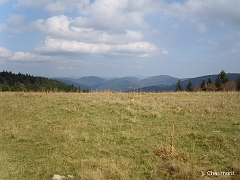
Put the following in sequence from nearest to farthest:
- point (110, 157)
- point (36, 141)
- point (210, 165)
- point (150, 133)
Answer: point (210, 165) → point (110, 157) → point (36, 141) → point (150, 133)

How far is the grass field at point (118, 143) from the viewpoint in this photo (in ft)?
15.3

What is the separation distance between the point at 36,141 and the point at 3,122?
3.27m

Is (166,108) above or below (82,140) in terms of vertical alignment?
above

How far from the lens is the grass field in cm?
468

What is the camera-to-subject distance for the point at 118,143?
6516 mm

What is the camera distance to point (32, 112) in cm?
1060

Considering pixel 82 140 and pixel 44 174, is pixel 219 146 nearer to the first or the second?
pixel 82 140

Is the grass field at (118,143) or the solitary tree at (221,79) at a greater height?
the solitary tree at (221,79)

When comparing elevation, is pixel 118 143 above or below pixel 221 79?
below

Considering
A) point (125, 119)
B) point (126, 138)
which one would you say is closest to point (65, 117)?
point (125, 119)

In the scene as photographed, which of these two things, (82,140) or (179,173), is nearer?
(179,173)

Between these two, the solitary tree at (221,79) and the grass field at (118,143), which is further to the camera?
the solitary tree at (221,79)

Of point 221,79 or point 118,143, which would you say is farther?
point 221,79

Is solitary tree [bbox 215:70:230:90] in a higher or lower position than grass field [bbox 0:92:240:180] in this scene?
higher
